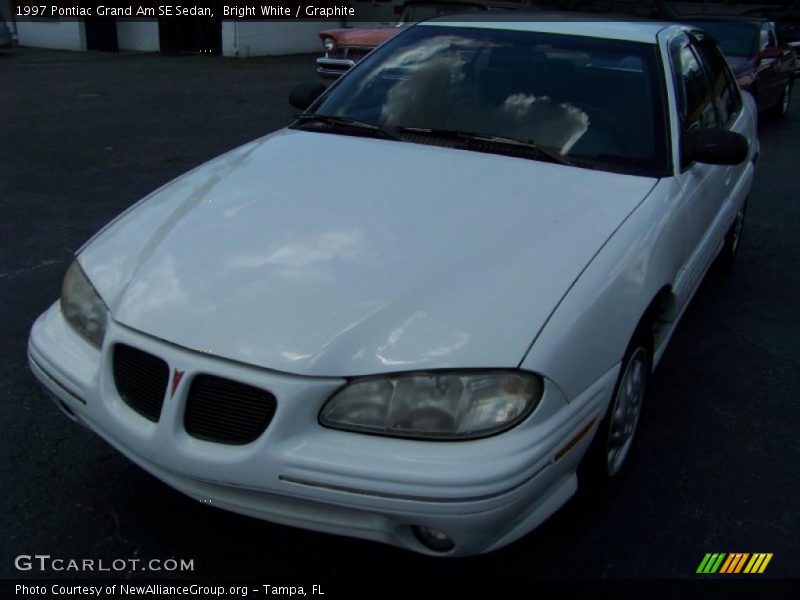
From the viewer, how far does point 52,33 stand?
21.7 meters

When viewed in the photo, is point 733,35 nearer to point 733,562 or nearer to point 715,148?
point 715,148

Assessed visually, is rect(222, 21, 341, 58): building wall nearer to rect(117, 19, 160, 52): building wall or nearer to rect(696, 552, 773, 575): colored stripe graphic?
rect(117, 19, 160, 52): building wall

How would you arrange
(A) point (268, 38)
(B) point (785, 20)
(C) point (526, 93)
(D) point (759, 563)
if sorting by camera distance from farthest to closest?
(B) point (785, 20) → (A) point (268, 38) → (C) point (526, 93) → (D) point (759, 563)

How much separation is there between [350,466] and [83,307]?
1.11 meters

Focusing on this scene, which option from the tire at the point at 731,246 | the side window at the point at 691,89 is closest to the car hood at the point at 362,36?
the tire at the point at 731,246

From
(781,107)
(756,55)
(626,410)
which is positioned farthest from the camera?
(781,107)

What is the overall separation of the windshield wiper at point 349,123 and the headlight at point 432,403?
1.56m

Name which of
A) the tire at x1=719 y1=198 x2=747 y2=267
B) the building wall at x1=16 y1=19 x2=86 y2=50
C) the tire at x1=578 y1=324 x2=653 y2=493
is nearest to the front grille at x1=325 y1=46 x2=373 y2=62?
the tire at x1=719 y1=198 x2=747 y2=267

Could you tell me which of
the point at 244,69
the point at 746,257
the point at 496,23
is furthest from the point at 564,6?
the point at 496,23

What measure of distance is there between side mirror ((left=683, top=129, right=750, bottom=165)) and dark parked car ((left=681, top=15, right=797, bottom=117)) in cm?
743

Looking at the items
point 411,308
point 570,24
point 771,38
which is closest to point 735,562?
point 411,308

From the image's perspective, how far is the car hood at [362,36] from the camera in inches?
463

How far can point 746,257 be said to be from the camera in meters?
5.76

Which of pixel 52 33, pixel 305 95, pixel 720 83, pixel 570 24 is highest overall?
pixel 570 24
